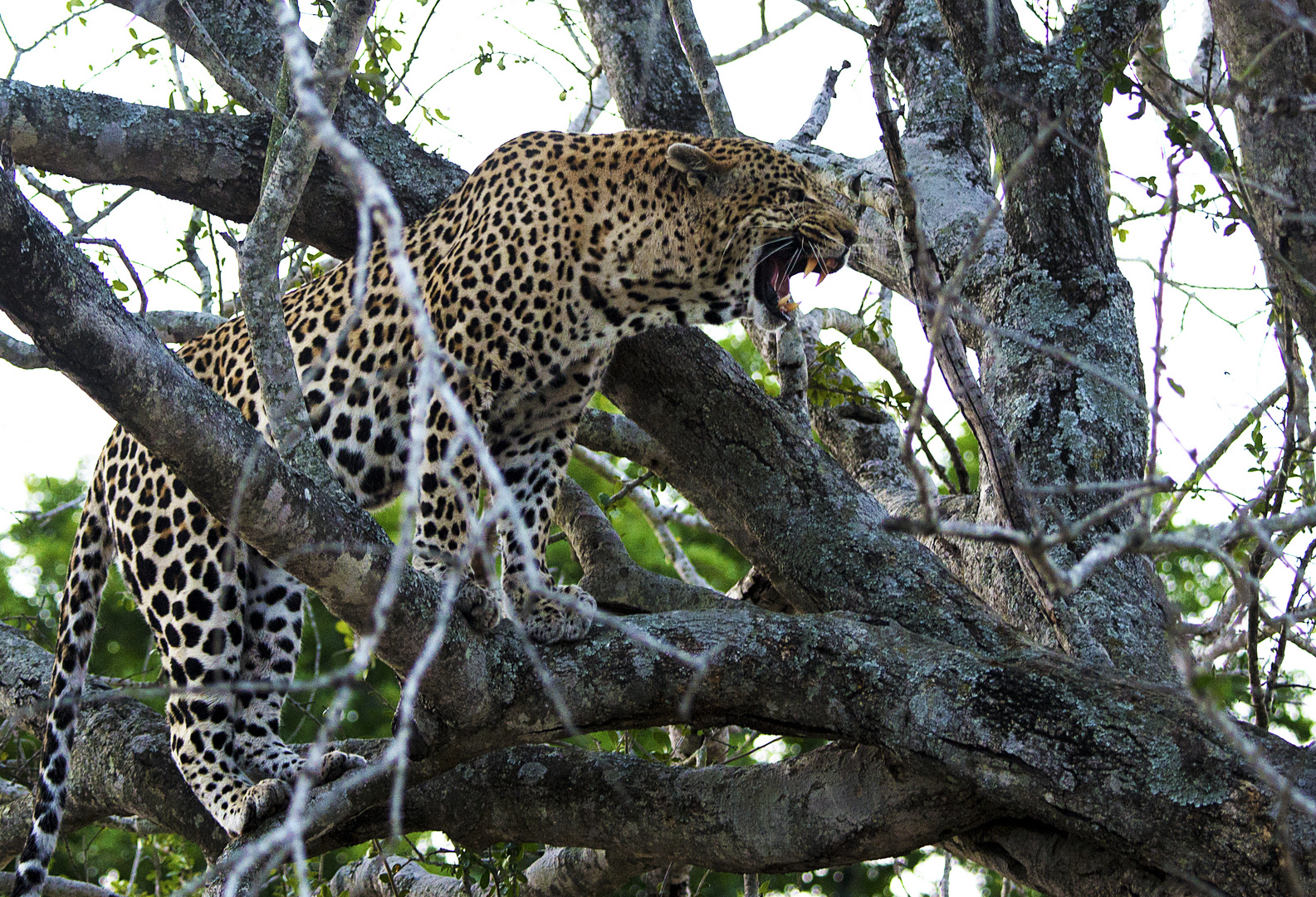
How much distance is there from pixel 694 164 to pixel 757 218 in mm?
312

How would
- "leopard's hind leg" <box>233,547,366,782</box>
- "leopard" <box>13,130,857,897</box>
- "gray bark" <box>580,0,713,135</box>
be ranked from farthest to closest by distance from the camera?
"gray bark" <box>580,0,713,135</box> → "leopard's hind leg" <box>233,547,366,782</box> → "leopard" <box>13,130,857,897</box>

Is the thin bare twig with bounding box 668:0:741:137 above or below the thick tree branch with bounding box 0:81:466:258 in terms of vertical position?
above

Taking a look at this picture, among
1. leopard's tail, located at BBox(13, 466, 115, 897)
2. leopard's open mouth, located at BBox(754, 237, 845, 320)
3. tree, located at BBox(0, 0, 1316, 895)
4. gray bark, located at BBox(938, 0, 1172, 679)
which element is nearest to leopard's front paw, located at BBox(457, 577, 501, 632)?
tree, located at BBox(0, 0, 1316, 895)

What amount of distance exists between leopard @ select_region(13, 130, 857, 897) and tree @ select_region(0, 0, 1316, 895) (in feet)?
0.96

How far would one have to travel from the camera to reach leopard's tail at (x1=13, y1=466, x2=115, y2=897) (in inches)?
178

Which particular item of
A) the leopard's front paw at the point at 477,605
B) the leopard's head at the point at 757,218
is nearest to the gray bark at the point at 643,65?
the leopard's head at the point at 757,218

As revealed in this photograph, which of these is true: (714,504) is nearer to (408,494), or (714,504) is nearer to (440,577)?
(440,577)

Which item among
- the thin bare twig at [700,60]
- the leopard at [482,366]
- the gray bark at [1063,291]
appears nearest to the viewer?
the gray bark at [1063,291]

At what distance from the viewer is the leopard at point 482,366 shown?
4.81 metres

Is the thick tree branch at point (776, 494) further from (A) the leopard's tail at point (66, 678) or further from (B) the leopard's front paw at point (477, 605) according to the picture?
(A) the leopard's tail at point (66, 678)

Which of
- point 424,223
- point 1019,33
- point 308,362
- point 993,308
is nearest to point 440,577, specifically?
point 308,362

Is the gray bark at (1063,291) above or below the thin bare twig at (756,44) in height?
below

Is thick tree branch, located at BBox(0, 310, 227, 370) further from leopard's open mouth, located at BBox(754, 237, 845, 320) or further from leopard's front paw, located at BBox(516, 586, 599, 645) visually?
leopard's open mouth, located at BBox(754, 237, 845, 320)

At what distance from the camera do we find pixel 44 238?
2.97 meters
